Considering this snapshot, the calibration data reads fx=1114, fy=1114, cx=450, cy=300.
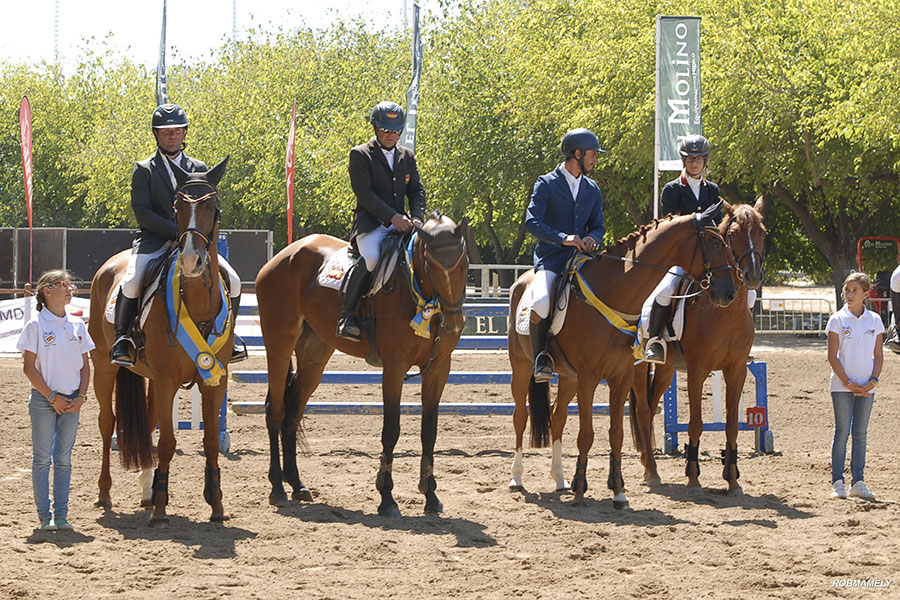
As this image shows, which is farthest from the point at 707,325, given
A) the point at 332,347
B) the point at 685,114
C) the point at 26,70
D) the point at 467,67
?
the point at 26,70

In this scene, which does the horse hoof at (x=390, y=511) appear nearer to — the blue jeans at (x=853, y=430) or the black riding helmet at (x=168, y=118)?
the black riding helmet at (x=168, y=118)

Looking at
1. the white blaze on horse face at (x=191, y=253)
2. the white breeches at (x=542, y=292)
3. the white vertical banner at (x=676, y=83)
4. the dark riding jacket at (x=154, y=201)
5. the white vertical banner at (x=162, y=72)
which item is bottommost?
the white breeches at (x=542, y=292)

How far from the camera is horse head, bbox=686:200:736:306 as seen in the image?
8.11 meters

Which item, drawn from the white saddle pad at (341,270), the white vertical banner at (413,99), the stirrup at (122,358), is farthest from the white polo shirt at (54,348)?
the white vertical banner at (413,99)

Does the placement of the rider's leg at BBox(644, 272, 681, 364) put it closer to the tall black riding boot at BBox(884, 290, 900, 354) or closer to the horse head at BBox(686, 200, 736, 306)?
the horse head at BBox(686, 200, 736, 306)

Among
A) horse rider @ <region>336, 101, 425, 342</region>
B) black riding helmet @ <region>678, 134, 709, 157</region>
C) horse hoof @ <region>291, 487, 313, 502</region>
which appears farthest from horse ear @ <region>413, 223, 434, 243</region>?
black riding helmet @ <region>678, 134, 709, 157</region>

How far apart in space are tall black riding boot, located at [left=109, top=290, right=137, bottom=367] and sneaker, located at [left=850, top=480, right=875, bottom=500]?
5473mm

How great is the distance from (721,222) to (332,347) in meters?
3.23

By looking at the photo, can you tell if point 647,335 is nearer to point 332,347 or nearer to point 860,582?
point 332,347

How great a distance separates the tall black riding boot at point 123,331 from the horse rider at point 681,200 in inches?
154

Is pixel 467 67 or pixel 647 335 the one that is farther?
pixel 467 67

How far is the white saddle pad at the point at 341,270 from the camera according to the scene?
8203mm

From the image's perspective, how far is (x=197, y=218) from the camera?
7266 millimetres

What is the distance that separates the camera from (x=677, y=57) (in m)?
17.9
